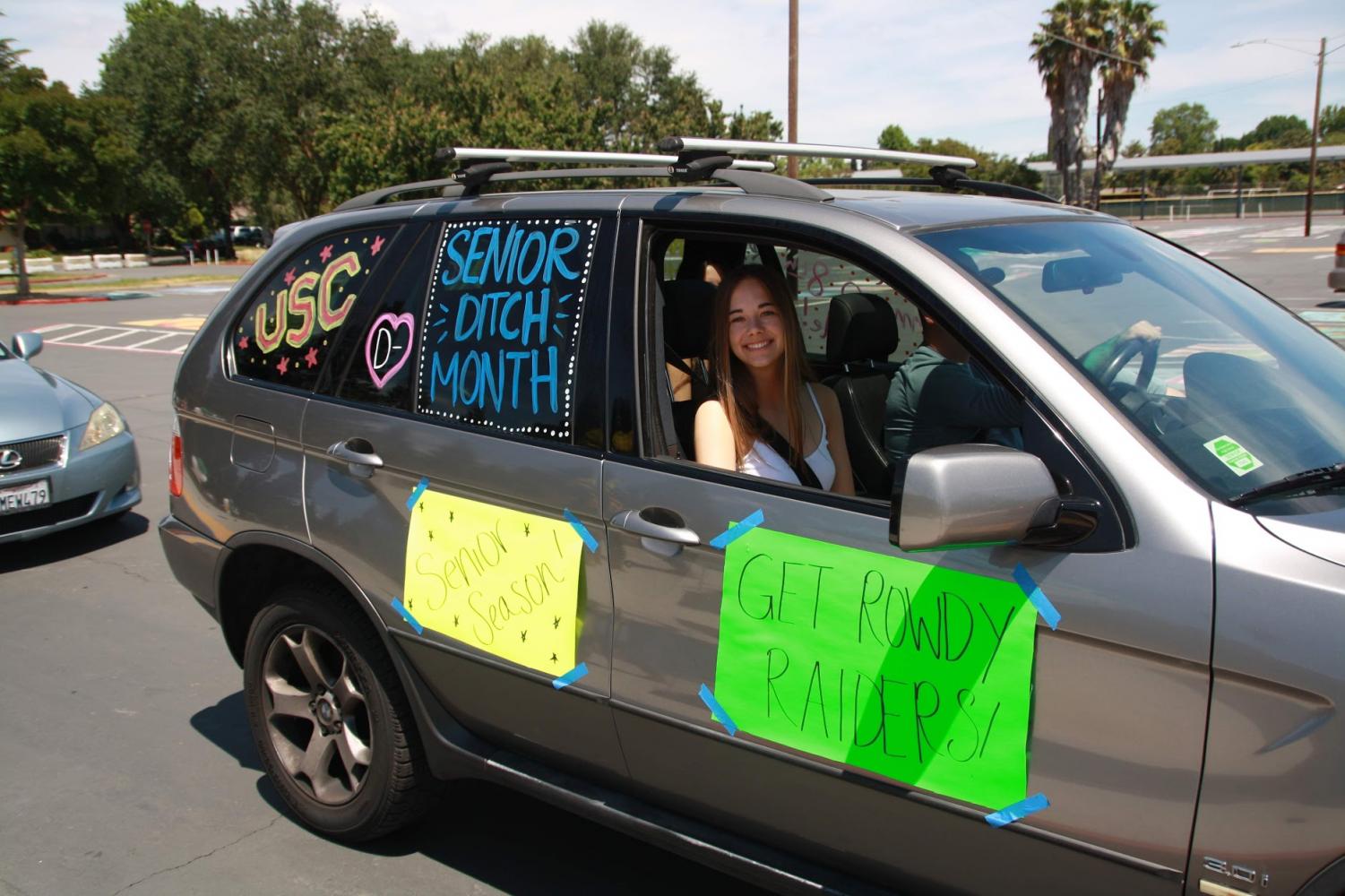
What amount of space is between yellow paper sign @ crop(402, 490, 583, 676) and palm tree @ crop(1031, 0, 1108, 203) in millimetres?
43990

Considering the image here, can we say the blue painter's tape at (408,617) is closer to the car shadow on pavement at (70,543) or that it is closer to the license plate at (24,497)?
the license plate at (24,497)

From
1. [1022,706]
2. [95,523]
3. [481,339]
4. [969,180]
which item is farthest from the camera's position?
[95,523]

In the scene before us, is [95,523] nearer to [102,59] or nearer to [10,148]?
[10,148]

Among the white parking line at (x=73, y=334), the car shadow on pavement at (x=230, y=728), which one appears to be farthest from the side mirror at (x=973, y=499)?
the white parking line at (x=73, y=334)

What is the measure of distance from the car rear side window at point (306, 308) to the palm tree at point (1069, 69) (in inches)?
1705

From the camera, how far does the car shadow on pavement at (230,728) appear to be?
4145mm

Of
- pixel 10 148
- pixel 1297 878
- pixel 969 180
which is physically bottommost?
pixel 1297 878

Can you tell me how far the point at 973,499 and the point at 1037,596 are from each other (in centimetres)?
24

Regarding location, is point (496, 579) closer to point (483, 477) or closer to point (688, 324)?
point (483, 477)

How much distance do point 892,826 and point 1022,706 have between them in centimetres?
41

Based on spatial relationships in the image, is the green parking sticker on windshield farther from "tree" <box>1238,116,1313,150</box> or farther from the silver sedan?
"tree" <box>1238,116,1313,150</box>

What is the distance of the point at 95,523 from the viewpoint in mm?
7477

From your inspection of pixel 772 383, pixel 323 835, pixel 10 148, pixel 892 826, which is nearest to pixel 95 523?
pixel 323 835

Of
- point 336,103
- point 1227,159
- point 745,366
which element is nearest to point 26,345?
point 745,366
